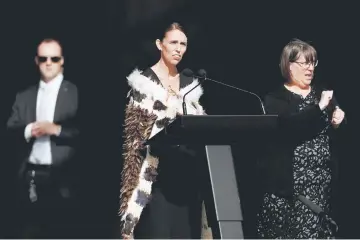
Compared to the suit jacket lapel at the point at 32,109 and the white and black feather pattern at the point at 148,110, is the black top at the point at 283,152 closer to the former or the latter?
the white and black feather pattern at the point at 148,110

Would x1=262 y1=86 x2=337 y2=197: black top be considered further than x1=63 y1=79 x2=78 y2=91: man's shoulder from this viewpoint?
No

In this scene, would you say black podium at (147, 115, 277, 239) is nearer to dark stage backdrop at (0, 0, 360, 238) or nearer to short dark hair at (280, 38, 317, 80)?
short dark hair at (280, 38, 317, 80)

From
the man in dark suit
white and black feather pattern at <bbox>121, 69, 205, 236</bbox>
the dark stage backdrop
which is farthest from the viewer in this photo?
the dark stage backdrop

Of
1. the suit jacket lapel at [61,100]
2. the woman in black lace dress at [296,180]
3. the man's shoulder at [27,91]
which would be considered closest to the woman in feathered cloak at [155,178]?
the woman in black lace dress at [296,180]

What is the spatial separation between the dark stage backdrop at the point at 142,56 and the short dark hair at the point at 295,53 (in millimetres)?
761

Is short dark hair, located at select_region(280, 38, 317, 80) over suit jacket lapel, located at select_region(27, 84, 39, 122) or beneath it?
over

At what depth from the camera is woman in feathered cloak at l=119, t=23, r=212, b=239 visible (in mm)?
5117

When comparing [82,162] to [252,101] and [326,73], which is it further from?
[326,73]

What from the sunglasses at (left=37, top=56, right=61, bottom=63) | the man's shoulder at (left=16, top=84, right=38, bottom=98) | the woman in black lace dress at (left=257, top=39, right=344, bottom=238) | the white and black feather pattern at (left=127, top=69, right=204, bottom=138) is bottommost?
the woman in black lace dress at (left=257, top=39, right=344, bottom=238)

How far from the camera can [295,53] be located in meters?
5.42

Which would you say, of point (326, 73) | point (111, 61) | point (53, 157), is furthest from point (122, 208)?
point (326, 73)

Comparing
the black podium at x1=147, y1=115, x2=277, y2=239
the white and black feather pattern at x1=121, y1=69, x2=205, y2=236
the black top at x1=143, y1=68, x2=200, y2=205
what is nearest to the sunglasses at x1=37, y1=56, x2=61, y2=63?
the white and black feather pattern at x1=121, y1=69, x2=205, y2=236

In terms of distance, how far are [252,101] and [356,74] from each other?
76cm

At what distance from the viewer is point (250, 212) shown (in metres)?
6.03
